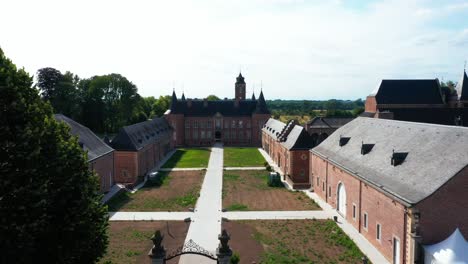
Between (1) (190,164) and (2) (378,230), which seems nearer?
(2) (378,230)

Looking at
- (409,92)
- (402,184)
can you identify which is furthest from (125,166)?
(409,92)

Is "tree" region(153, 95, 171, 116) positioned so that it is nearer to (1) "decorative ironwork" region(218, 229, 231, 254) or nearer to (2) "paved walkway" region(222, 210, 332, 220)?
(2) "paved walkway" region(222, 210, 332, 220)

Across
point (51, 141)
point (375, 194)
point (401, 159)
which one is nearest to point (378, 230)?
point (375, 194)

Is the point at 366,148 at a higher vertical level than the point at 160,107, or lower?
lower

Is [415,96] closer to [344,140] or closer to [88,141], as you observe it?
[344,140]

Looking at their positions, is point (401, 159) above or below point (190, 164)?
above

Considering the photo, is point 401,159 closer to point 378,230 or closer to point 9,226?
point 378,230
